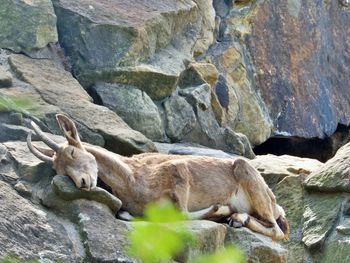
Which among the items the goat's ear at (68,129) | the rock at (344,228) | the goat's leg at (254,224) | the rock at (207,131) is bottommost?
the rock at (207,131)

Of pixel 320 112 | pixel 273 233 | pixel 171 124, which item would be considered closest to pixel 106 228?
pixel 273 233

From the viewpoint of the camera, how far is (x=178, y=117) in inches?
421

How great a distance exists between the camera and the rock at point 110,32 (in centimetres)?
1016

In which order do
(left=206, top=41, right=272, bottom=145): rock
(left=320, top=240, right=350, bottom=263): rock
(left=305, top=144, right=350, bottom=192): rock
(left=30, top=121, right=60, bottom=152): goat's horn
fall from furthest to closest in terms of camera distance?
(left=206, top=41, right=272, bottom=145): rock → (left=305, top=144, right=350, bottom=192): rock → (left=320, top=240, right=350, bottom=263): rock → (left=30, top=121, right=60, bottom=152): goat's horn

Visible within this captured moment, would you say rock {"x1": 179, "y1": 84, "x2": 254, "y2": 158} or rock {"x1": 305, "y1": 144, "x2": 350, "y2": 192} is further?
rock {"x1": 179, "y1": 84, "x2": 254, "y2": 158}

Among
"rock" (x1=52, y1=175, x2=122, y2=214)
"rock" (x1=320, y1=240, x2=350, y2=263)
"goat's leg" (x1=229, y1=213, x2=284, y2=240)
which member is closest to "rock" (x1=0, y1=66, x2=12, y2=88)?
"rock" (x1=52, y1=175, x2=122, y2=214)

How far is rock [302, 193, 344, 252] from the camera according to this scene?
27.6 feet

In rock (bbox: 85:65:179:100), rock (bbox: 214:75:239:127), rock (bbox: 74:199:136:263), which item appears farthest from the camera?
rock (bbox: 214:75:239:127)

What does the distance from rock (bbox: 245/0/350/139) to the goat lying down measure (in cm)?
505

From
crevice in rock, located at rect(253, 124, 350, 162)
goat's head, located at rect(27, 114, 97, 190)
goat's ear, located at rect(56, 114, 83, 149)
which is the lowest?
crevice in rock, located at rect(253, 124, 350, 162)

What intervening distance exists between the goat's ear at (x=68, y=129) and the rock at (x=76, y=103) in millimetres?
1711

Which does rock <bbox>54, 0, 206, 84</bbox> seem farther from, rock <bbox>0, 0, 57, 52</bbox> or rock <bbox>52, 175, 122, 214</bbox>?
rock <bbox>52, 175, 122, 214</bbox>

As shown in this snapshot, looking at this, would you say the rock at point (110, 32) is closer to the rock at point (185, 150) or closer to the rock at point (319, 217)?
the rock at point (185, 150)

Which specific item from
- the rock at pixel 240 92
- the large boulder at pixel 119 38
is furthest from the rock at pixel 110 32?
the rock at pixel 240 92
